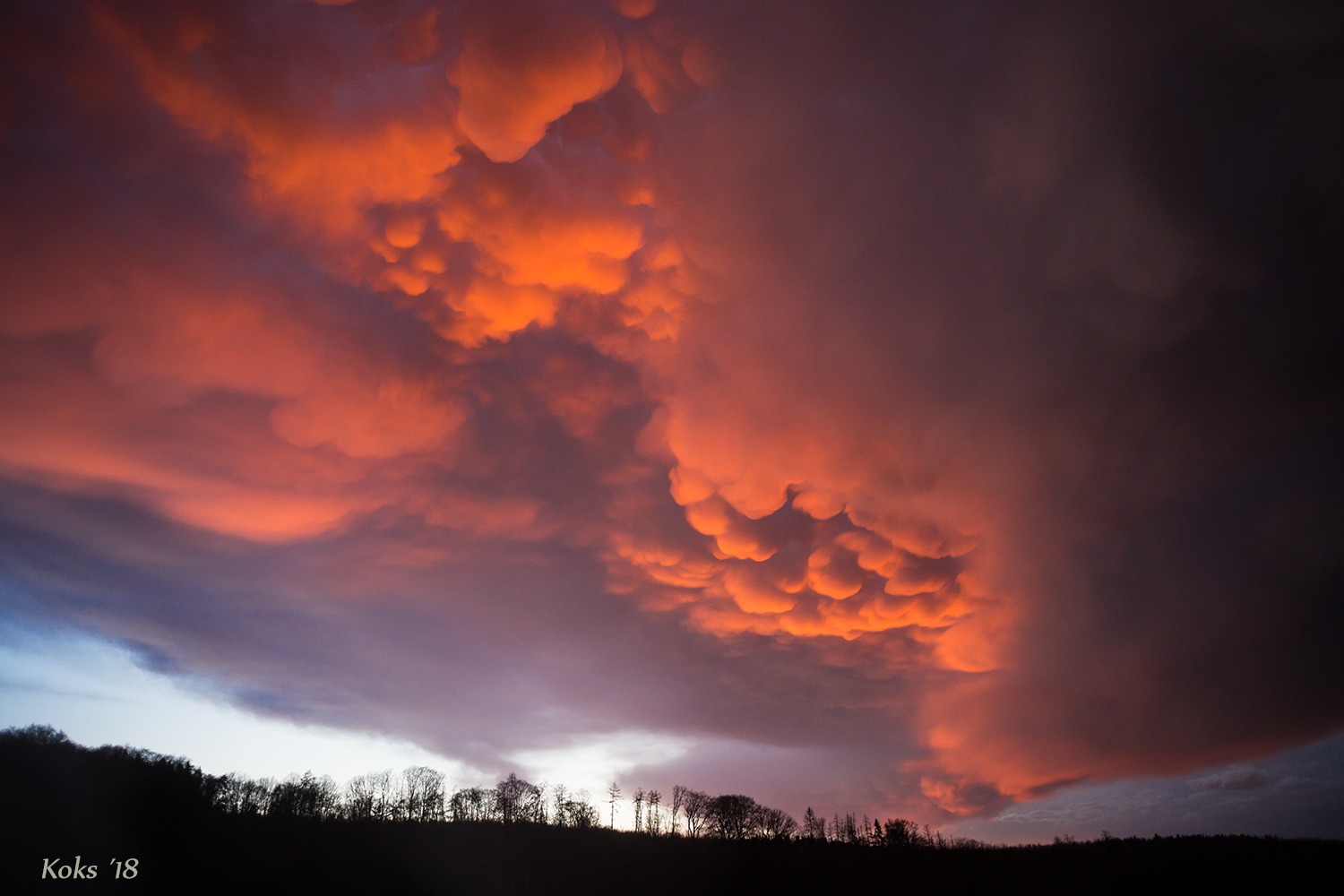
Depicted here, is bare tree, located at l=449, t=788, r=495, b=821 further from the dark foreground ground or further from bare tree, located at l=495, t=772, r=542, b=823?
the dark foreground ground

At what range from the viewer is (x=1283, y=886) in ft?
83.6

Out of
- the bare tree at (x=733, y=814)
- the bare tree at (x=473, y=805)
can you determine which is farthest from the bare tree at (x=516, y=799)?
the bare tree at (x=733, y=814)

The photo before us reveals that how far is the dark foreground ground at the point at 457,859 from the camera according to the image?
100ft

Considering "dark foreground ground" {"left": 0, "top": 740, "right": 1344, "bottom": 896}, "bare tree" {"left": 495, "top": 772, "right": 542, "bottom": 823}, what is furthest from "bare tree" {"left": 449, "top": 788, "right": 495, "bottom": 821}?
"dark foreground ground" {"left": 0, "top": 740, "right": 1344, "bottom": 896}

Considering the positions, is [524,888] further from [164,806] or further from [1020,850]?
[1020,850]

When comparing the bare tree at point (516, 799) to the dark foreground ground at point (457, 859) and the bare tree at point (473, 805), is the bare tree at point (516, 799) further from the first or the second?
the dark foreground ground at point (457, 859)

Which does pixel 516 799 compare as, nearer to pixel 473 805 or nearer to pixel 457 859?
pixel 473 805

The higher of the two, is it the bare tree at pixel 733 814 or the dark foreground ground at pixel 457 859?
the dark foreground ground at pixel 457 859

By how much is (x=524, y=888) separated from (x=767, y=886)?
53.9 feet

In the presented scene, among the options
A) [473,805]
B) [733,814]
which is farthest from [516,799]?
[733,814]

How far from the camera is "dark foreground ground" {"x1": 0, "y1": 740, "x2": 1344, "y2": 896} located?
30609mm

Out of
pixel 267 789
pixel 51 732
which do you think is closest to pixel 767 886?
pixel 51 732

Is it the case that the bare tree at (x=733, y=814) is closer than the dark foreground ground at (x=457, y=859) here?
No

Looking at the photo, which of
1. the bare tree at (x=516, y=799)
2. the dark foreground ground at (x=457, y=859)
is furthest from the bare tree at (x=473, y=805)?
the dark foreground ground at (x=457, y=859)
